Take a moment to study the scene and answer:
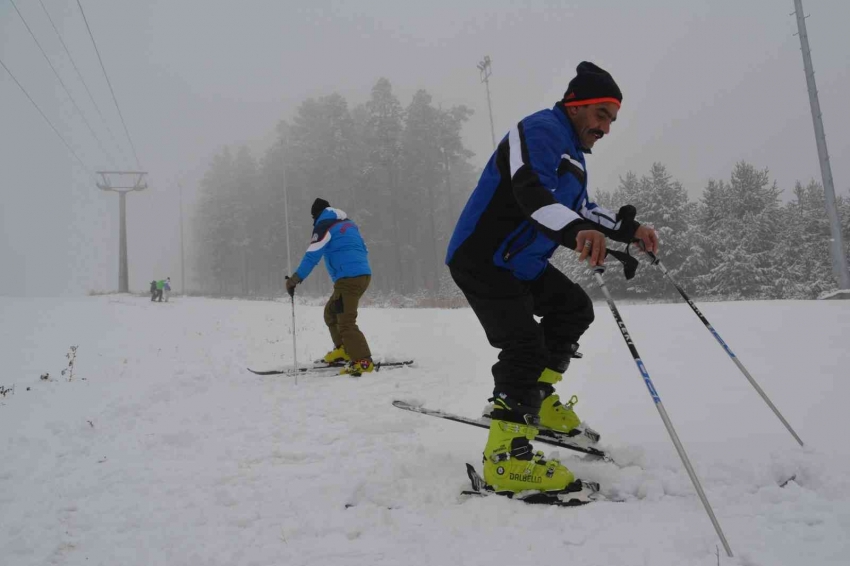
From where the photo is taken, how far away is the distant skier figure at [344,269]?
631cm

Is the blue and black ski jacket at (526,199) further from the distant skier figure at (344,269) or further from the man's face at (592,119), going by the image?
the distant skier figure at (344,269)

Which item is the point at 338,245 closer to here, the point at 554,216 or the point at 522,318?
the point at 522,318

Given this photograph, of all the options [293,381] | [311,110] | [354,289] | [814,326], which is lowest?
[293,381]

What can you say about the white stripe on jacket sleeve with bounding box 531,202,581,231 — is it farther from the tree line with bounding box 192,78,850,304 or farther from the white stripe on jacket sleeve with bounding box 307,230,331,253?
the tree line with bounding box 192,78,850,304

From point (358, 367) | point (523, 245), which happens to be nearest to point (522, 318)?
point (523, 245)

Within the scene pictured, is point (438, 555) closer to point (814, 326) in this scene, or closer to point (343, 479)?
point (343, 479)

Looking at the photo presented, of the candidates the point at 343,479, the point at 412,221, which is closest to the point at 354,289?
the point at 343,479

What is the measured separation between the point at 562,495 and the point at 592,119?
2157mm

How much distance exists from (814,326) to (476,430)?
16.1 feet

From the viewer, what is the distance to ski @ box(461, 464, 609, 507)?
216cm

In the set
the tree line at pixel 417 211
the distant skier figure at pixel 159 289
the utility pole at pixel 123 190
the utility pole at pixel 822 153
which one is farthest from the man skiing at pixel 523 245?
the utility pole at pixel 123 190

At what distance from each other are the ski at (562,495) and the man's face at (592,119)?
6.48 feet

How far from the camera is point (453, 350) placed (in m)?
7.64

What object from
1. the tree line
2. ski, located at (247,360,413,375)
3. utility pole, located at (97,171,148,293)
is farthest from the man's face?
utility pole, located at (97,171,148,293)
